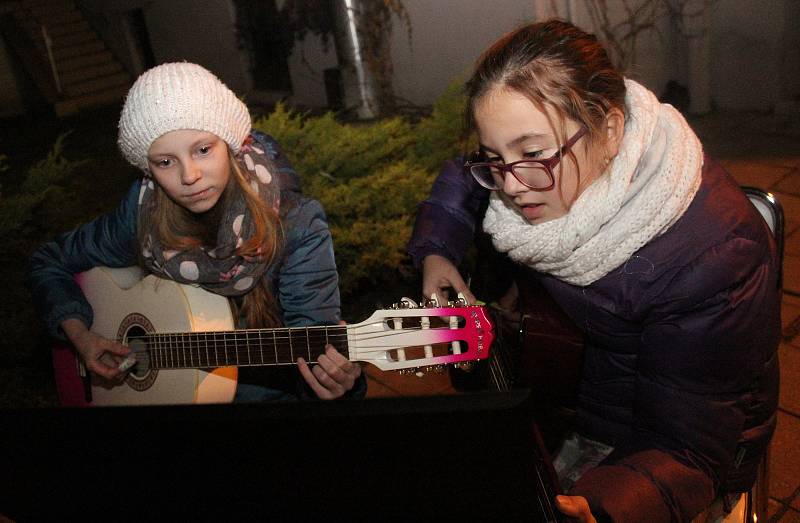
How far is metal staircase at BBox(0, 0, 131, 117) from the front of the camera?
13.2 metres

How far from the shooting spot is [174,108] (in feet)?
6.45

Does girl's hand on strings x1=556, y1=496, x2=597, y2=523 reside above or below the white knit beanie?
below

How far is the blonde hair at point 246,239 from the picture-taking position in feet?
7.00

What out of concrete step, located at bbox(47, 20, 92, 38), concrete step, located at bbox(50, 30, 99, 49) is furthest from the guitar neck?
concrete step, located at bbox(47, 20, 92, 38)

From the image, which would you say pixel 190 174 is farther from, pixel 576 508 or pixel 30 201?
pixel 30 201

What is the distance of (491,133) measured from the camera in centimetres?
150

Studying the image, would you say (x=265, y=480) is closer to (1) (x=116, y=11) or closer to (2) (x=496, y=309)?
(2) (x=496, y=309)

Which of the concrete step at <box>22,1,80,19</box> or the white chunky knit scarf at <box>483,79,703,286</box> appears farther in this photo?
the concrete step at <box>22,1,80,19</box>

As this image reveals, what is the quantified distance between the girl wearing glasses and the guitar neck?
0.73m

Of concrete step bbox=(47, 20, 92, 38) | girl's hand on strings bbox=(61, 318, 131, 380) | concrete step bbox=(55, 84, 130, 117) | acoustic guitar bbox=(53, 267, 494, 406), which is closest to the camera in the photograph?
acoustic guitar bbox=(53, 267, 494, 406)

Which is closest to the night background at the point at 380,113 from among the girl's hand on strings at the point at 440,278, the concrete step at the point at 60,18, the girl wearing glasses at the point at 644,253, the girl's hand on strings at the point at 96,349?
the girl's hand on strings at the point at 440,278

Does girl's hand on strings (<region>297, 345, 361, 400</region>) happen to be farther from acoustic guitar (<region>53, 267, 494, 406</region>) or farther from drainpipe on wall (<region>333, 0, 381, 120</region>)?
drainpipe on wall (<region>333, 0, 381, 120</region>)

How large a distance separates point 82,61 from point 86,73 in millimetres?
386

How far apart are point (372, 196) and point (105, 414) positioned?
2998 mm
